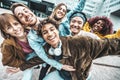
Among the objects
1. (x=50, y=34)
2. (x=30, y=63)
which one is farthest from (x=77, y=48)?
(x=30, y=63)

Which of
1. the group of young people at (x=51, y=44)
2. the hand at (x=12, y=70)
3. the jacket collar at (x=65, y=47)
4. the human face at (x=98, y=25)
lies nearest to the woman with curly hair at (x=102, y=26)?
the human face at (x=98, y=25)

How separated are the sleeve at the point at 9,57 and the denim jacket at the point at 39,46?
0.40 feet

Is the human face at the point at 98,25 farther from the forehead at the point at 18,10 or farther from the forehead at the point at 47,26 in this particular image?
the forehead at the point at 18,10

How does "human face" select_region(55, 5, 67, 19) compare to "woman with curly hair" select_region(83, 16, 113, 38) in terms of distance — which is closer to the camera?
"human face" select_region(55, 5, 67, 19)

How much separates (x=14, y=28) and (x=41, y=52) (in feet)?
0.69

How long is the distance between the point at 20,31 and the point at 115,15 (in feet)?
41.2

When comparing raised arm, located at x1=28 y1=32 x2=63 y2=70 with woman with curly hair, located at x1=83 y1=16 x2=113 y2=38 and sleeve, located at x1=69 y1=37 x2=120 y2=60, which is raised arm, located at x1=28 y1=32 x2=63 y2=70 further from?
woman with curly hair, located at x1=83 y1=16 x2=113 y2=38

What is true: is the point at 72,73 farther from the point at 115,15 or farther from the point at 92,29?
the point at 115,15

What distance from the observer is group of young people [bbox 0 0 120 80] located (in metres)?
1.47

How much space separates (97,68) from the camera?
185 centimetres

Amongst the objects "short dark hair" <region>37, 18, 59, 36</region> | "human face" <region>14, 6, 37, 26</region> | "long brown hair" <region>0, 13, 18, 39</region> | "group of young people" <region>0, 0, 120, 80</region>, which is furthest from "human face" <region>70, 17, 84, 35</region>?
"long brown hair" <region>0, 13, 18, 39</region>

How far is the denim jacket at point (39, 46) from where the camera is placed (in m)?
1.49

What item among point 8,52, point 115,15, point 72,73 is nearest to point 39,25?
point 8,52

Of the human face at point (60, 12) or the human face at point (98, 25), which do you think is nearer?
the human face at point (60, 12)
